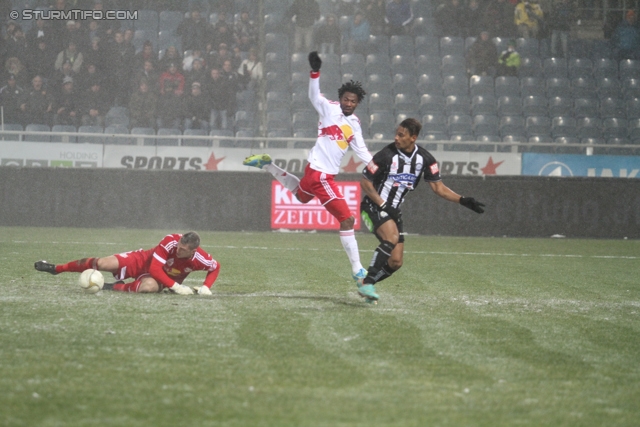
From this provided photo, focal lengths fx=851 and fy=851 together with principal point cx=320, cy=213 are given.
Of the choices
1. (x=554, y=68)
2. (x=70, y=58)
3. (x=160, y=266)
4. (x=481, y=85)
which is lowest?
(x=160, y=266)

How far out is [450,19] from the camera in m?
27.2

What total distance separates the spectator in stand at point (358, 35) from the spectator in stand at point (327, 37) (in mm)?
530

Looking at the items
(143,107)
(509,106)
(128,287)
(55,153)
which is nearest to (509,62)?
(509,106)

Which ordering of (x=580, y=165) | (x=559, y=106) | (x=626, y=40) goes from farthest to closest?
(x=626, y=40) → (x=559, y=106) → (x=580, y=165)

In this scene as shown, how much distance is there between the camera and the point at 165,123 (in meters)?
23.3

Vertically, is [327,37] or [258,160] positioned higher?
[327,37]

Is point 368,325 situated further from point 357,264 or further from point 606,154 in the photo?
point 606,154

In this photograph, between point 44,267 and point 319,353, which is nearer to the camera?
point 319,353

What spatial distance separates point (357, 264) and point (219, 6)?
720 inches

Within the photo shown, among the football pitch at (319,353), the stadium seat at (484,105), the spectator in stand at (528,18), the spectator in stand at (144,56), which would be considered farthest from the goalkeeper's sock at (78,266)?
the spectator in stand at (528,18)

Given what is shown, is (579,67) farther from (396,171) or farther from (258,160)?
(396,171)

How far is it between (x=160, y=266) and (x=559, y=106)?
64.0ft

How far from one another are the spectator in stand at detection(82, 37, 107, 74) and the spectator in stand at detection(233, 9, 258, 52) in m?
3.81

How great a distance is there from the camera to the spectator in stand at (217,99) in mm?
23531
